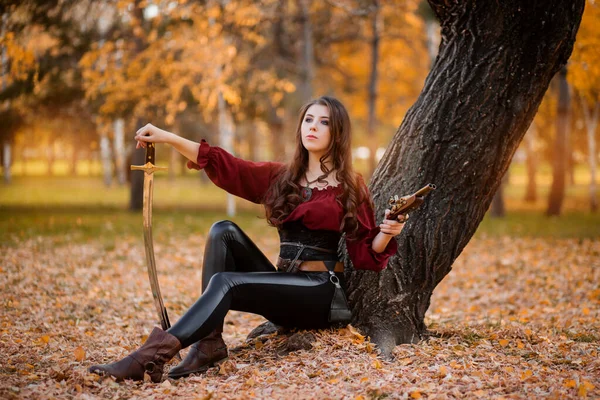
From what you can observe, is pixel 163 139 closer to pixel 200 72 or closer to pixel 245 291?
pixel 245 291

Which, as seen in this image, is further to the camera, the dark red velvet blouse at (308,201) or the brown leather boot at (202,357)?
the dark red velvet blouse at (308,201)

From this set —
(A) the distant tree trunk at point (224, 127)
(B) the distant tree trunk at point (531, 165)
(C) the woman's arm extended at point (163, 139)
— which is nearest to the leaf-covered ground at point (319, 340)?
(C) the woman's arm extended at point (163, 139)

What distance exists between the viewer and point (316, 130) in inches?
140

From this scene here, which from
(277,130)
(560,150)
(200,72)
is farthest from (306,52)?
(560,150)

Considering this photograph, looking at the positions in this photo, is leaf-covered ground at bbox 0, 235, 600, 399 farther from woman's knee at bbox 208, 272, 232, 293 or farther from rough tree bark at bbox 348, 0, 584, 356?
woman's knee at bbox 208, 272, 232, 293

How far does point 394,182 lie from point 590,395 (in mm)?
1632

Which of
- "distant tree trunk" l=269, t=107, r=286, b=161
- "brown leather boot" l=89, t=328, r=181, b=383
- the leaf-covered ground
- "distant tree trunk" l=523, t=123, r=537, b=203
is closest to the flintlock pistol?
the leaf-covered ground

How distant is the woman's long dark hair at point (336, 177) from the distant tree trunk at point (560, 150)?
398 inches

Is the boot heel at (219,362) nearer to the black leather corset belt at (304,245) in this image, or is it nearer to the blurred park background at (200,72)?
the black leather corset belt at (304,245)

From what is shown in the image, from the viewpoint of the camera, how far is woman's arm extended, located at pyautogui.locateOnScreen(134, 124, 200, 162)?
11.1ft

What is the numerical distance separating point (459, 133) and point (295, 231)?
3.86 ft

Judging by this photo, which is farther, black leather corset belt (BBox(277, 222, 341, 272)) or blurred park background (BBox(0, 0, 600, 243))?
blurred park background (BBox(0, 0, 600, 243))

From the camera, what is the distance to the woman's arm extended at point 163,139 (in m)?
3.38

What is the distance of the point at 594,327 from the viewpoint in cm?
462
